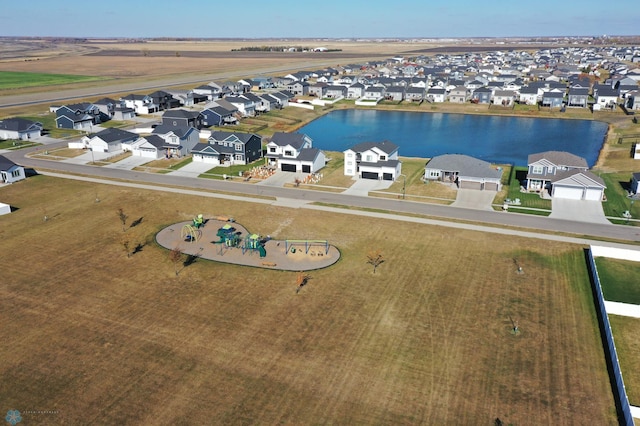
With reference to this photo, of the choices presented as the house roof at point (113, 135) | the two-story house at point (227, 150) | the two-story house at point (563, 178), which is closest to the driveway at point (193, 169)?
the two-story house at point (227, 150)

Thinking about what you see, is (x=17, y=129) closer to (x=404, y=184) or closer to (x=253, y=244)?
(x=253, y=244)

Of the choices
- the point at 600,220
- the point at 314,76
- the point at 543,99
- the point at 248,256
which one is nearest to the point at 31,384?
the point at 248,256

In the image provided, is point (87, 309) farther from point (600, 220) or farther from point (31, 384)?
point (600, 220)

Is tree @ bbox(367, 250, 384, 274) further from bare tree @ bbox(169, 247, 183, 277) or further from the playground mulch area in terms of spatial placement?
bare tree @ bbox(169, 247, 183, 277)

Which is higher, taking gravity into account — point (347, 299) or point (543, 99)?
point (543, 99)

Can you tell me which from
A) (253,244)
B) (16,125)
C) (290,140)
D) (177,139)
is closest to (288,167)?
(290,140)

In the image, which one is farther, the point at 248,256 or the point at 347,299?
the point at 248,256
